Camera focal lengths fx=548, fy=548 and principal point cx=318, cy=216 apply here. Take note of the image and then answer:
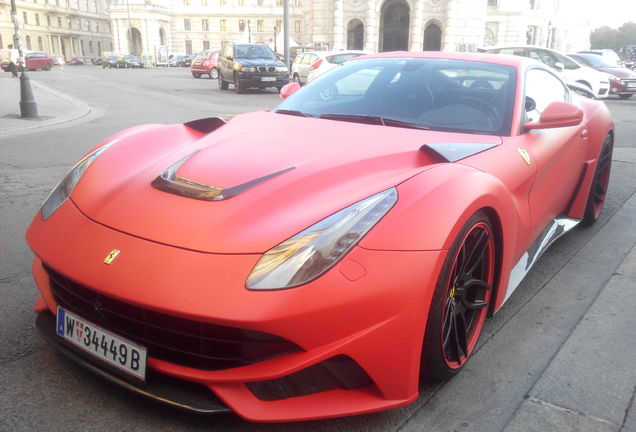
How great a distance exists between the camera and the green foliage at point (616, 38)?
4072 inches

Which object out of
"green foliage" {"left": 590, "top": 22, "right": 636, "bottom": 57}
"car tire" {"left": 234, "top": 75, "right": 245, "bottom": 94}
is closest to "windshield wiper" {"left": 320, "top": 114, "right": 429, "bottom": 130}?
"car tire" {"left": 234, "top": 75, "right": 245, "bottom": 94}

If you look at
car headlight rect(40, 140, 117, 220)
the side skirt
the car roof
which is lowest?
the side skirt

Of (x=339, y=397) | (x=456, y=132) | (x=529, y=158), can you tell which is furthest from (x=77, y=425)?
(x=529, y=158)

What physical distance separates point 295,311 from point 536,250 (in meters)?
1.90

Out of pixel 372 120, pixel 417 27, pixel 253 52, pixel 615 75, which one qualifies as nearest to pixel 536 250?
pixel 372 120

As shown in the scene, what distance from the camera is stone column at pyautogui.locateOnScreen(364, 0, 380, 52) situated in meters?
61.3

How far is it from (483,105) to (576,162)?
1.03 meters

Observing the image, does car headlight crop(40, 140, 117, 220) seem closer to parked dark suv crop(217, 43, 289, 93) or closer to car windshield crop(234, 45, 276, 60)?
parked dark suv crop(217, 43, 289, 93)

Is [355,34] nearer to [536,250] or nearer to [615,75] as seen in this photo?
[615,75]

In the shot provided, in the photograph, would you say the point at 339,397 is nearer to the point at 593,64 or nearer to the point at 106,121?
the point at 106,121

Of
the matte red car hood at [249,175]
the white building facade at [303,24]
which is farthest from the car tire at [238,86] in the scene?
the white building facade at [303,24]

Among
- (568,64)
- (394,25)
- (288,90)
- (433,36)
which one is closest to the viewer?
(288,90)

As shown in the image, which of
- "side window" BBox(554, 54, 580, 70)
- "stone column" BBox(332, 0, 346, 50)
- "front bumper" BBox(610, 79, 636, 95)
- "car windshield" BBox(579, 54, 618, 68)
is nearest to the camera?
"side window" BBox(554, 54, 580, 70)

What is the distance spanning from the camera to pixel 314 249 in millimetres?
1773
